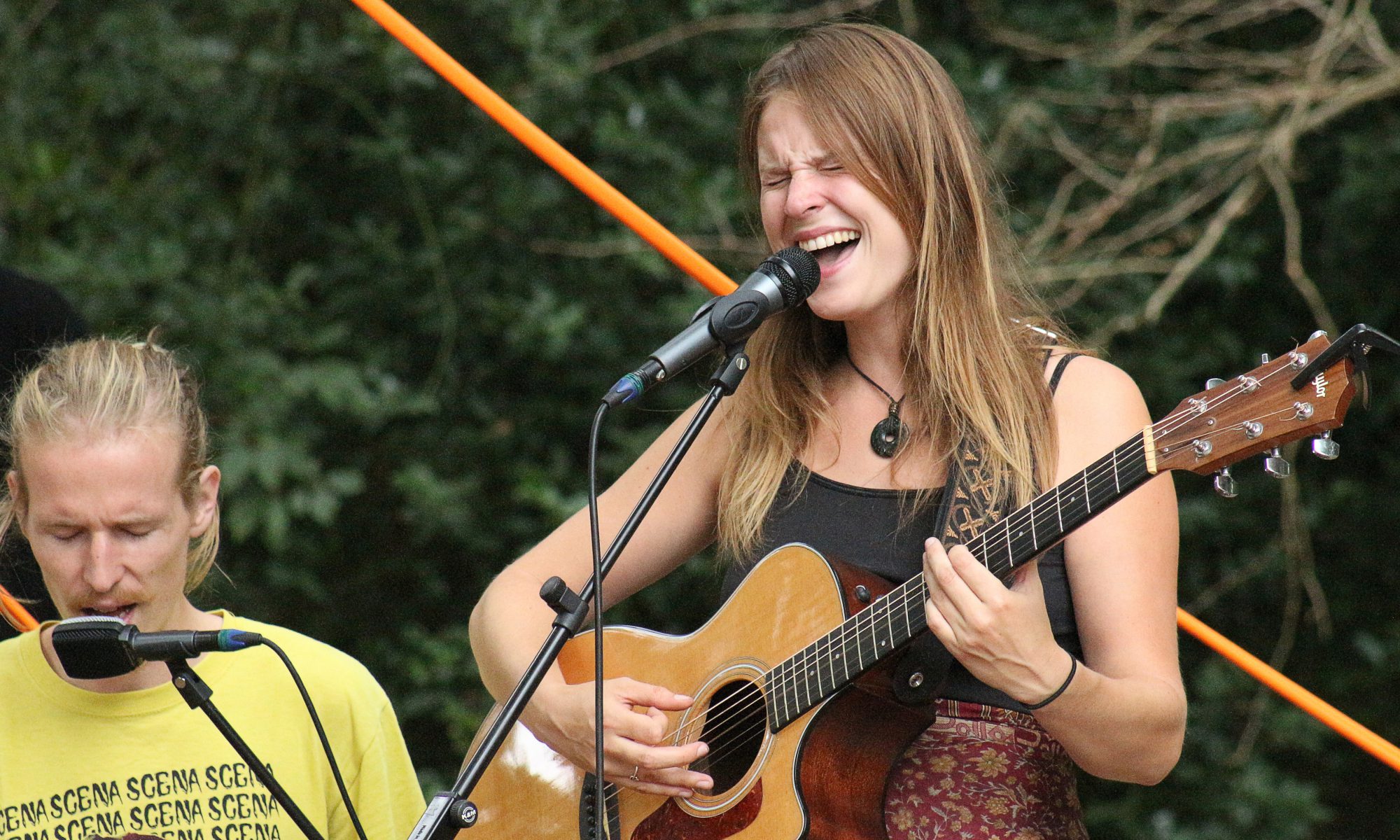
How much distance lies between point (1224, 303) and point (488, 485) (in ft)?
7.32

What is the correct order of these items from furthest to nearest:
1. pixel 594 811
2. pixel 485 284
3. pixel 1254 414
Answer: pixel 485 284 → pixel 594 811 → pixel 1254 414

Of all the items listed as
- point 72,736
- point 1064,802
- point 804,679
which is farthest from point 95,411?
point 1064,802

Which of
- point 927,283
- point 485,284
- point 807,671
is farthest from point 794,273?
point 485,284

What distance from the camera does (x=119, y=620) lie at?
5.04 ft

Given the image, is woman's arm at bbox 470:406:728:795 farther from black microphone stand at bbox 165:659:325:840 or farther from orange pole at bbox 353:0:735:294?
black microphone stand at bbox 165:659:325:840

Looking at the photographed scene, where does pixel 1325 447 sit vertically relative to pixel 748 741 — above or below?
above

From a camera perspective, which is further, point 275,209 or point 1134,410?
point 275,209

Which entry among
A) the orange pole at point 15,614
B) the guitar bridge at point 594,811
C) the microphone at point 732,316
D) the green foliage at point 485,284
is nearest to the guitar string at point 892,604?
the guitar bridge at point 594,811

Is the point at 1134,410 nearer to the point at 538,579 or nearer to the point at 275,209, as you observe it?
the point at 538,579

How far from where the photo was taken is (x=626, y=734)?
196cm

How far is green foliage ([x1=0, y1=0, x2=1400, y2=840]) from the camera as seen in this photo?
4164 mm

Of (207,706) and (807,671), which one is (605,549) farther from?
(207,706)

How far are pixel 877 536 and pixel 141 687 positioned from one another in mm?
972

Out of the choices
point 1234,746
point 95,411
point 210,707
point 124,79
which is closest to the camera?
point 210,707
